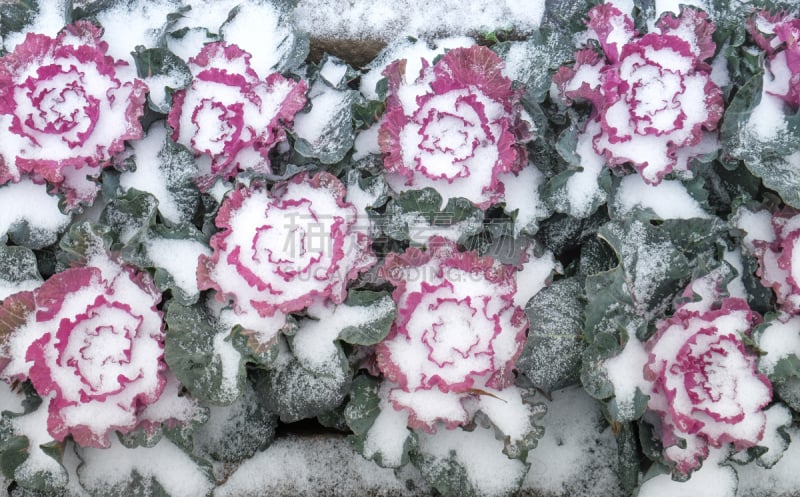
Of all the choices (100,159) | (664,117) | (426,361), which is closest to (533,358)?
(426,361)

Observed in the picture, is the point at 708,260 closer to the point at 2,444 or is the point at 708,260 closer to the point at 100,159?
the point at 100,159

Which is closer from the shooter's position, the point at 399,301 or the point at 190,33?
the point at 399,301

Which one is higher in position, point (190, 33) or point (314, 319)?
point (190, 33)

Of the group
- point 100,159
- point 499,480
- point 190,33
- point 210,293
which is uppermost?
point 190,33

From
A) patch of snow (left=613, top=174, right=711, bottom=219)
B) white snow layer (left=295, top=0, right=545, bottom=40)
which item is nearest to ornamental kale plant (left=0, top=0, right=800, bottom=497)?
patch of snow (left=613, top=174, right=711, bottom=219)

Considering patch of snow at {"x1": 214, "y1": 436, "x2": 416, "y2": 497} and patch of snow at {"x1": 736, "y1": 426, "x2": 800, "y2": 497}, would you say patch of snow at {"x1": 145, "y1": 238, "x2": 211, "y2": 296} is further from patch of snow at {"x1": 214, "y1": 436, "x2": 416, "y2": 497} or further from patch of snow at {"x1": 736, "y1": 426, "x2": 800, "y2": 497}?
patch of snow at {"x1": 736, "y1": 426, "x2": 800, "y2": 497}

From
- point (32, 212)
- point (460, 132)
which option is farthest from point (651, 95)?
point (32, 212)
